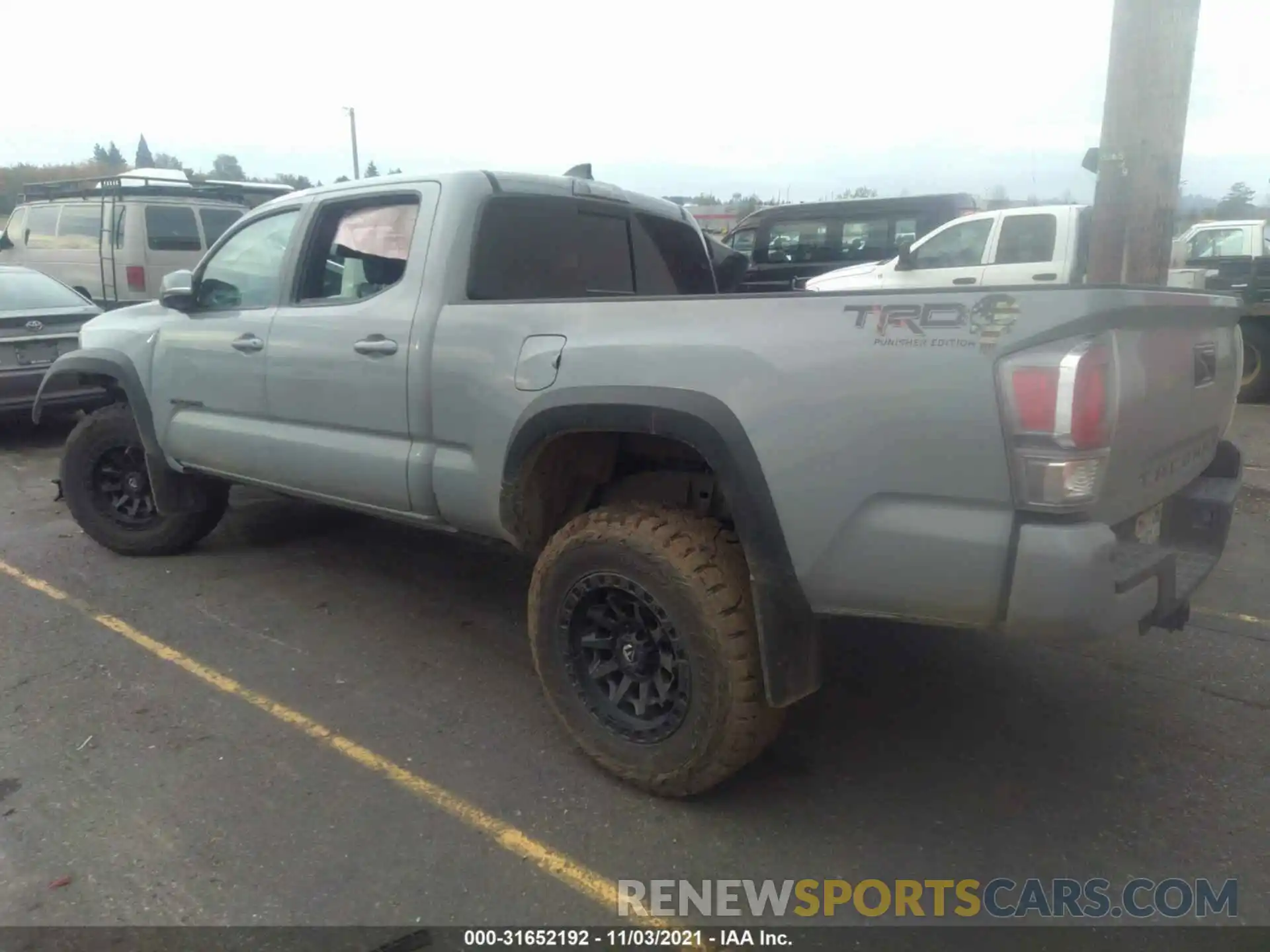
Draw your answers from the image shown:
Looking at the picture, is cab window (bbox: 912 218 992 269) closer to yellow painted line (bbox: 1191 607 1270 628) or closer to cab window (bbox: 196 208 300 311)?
yellow painted line (bbox: 1191 607 1270 628)

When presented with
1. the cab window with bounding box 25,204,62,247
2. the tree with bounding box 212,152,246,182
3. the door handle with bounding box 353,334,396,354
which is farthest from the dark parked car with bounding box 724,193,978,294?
the tree with bounding box 212,152,246,182

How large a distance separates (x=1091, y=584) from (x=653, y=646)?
129 centimetres

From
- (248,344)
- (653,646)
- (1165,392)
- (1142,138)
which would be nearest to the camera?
(1165,392)

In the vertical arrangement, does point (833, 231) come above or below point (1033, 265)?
above

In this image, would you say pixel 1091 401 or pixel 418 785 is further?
pixel 418 785

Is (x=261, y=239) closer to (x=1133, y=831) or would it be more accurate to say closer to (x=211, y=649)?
(x=211, y=649)

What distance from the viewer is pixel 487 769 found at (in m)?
3.23

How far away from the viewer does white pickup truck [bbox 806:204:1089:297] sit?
1018 centimetres

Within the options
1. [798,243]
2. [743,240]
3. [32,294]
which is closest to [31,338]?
[32,294]

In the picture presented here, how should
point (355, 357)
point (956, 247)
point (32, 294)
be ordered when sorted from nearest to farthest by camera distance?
1. point (355, 357)
2. point (32, 294)
3. point (956, 247)

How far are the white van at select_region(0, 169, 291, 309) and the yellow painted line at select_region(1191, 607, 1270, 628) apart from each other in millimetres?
11020

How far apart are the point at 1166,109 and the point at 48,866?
6.30 m

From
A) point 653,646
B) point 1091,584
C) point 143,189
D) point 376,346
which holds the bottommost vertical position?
point 653,646

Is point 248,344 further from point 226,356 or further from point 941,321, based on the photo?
point 941,321
